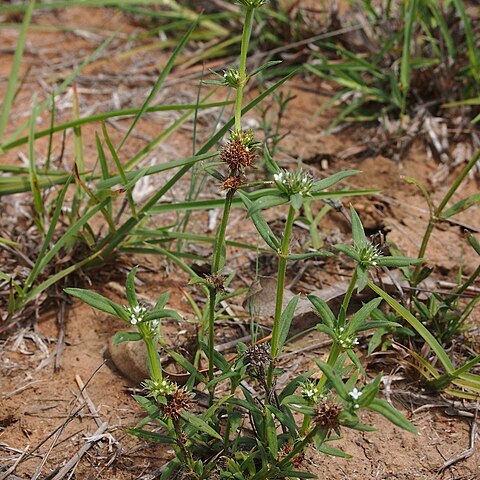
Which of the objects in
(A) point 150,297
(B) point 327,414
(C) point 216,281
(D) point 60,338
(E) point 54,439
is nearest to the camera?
(B) point 327,414

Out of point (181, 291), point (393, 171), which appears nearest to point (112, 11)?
point (393, 171)

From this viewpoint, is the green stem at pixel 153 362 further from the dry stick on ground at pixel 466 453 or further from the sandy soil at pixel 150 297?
the dry stick on ground at pixel 466 453

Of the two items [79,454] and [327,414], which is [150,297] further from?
[327,414]

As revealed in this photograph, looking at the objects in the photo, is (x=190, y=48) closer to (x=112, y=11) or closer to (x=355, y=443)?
(x=112, y=11)

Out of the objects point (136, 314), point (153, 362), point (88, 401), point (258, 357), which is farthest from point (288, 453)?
point (88, 401)

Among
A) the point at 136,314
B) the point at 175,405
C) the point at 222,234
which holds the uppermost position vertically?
the point at 222,234

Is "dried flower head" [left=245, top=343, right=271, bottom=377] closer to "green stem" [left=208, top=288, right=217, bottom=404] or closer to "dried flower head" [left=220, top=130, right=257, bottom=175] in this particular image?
"green stem" [left=208, top=288, right=217, bottom=404]

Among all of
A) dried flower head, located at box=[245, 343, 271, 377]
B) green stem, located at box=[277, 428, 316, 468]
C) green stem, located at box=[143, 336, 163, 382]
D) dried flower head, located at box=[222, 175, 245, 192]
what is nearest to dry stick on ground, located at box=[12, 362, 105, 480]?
green stem, located at box=[143, 336, 163, 382]

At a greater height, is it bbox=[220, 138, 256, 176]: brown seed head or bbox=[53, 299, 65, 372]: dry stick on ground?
bbox=[220, 138, 256, 176]: brown seed head
